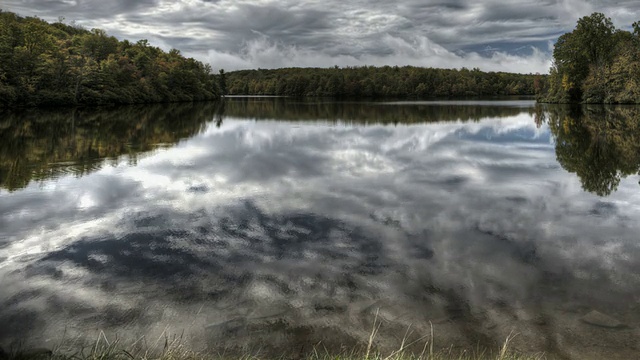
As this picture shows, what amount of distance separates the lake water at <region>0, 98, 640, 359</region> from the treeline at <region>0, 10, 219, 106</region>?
1917 inches

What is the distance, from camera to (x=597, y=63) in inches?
3297

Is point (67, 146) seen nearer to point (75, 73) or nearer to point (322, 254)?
point (322, 254)

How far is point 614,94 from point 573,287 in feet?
282

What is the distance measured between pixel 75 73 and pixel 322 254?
2867 inches

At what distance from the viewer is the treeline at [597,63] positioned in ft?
250

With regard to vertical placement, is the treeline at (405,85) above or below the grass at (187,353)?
above

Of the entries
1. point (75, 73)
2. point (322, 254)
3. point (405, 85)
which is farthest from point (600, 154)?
point (405, 85)

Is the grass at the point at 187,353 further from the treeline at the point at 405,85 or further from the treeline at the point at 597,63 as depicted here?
the treeline at the point at 405,85

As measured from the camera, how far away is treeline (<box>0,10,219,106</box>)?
60.1 m

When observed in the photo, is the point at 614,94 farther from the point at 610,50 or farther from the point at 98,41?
the point at 98,41

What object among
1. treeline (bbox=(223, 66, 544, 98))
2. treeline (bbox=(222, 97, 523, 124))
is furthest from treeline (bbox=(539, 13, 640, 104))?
treeline (bbox=(223, 66, 544, 98))

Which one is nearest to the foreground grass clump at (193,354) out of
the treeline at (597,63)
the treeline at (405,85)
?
the treeline at (597,63)

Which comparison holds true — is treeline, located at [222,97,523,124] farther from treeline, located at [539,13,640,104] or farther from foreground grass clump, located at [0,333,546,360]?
foreground grass clump, located at [0,333,546,360]

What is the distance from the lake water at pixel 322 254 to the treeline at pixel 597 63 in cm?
6854
